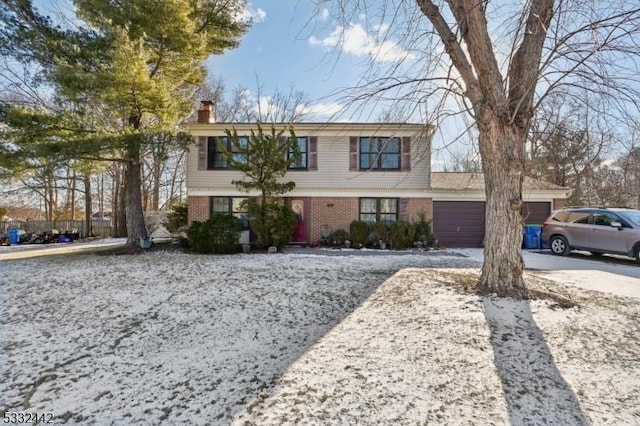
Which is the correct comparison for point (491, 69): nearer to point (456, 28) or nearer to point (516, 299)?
point (456, 28)

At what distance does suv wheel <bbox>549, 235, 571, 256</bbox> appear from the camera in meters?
10.9

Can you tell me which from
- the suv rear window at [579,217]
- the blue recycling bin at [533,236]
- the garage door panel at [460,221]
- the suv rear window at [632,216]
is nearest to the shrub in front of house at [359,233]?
the garage door panel at [460,221]

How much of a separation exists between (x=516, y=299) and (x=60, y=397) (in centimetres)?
553

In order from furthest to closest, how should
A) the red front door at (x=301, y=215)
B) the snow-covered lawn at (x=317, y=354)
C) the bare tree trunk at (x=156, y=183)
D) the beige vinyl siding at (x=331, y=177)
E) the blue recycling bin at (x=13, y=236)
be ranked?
the bare tree trunk at (x=156, y=183) → the blue recycling bin at (x=13, y=236) → the red front door at (x=301, y=215) → the beige vinyl siding at (x=331, y=177) → the snow-covered lawn at (x=317, y=354)

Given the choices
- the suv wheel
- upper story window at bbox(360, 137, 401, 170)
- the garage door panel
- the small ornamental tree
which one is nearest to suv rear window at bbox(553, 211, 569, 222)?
the suv wheel

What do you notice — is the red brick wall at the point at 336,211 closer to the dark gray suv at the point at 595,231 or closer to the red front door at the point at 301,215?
the red front door at the point at 301,215

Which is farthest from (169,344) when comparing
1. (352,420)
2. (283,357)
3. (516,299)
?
(516,299)

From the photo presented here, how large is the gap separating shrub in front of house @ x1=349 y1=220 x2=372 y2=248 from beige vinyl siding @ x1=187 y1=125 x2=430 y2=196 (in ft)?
4.33

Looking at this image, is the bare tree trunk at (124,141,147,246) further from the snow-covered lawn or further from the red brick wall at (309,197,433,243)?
the red brick wall at (309,197,433,243)

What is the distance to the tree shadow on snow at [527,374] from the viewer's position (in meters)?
2.72

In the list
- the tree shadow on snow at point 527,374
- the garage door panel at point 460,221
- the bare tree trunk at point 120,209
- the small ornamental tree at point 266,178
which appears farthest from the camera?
the bare tree trunk at point 120,209

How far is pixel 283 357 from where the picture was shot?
3.68 metres

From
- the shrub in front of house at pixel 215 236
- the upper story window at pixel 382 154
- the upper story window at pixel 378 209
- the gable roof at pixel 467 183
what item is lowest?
the shrub in front of house at pixel 215 236

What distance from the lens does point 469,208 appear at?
13.4 metres
